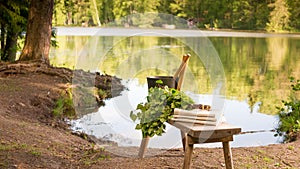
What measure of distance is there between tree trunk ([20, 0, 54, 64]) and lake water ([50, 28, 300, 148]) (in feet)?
2.55

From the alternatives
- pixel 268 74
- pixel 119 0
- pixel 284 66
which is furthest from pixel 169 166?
pixel 119 0

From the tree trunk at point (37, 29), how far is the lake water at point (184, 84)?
78cm

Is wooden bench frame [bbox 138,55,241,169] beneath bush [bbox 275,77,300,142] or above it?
above

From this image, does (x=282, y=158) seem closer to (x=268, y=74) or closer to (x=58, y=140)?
(x=58, y=140)

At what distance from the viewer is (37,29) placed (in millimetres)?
8523

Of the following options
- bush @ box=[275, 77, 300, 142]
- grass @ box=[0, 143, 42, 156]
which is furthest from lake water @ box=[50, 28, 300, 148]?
→ grass @ box=[0, 143, 42, 156]

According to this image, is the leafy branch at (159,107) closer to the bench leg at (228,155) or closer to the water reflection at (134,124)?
the bench leg at (228,155)

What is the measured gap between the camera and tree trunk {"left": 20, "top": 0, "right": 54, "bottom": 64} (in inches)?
334

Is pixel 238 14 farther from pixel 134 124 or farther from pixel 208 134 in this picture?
pixel 208 134

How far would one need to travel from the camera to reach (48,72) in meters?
8.31

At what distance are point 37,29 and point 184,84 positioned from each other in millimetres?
2939

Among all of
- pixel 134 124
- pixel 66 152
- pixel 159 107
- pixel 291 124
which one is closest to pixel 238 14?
pixel 291 124

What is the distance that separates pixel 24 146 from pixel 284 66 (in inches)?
483

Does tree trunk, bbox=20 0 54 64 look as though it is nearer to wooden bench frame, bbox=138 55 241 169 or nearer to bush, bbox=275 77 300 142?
bush, bbox=275 77 300 142
